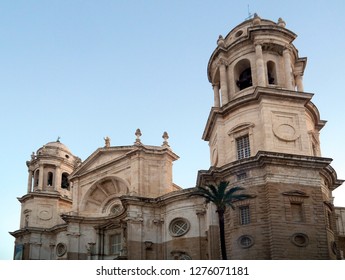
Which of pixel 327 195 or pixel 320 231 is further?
pixel 327 195

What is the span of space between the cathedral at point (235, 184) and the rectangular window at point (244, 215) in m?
0.07

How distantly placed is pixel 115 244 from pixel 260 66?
2216cm

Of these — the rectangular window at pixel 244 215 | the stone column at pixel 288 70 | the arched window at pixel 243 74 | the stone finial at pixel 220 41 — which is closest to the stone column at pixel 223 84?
the arched window at pixel 243 74

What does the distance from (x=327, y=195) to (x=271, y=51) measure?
12065mm

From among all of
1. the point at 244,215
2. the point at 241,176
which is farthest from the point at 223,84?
the point at 244,215

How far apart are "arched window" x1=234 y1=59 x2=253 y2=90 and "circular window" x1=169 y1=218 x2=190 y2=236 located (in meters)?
12.1

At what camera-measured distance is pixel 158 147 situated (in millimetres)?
45938

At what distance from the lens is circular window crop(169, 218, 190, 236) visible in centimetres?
4066

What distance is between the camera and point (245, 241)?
31672 mm

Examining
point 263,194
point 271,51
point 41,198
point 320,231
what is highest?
point 271,51

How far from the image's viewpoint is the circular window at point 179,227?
40.7m
